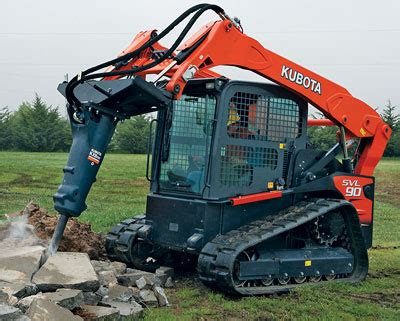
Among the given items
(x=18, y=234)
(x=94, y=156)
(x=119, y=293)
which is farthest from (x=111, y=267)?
(x=18, y=234)

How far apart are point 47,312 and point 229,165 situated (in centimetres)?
323

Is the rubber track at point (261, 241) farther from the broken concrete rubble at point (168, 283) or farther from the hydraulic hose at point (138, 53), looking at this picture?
the hydraulic hose at point (138, 53)

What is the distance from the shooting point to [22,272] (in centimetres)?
613

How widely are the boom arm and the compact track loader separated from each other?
0.02m

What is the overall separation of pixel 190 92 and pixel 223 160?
97cm

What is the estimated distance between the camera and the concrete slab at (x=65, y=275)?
19.4 ft

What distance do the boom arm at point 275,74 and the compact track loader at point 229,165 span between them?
0.7 inches

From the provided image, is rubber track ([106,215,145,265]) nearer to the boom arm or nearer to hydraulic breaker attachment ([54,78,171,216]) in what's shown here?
hydraulic breaker attachment ([54,78,171,216])

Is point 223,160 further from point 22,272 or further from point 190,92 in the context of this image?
point 22,272

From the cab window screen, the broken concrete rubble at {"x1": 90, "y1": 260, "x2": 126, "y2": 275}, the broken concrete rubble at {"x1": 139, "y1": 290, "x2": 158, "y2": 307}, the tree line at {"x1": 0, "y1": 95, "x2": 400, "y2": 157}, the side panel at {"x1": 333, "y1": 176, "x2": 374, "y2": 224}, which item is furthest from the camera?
Answer: the tree line at {"x1": 0, "y1": 95, "x2": 400, "y2": 157}

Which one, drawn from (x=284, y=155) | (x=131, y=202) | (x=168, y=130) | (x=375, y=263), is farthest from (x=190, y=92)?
(x=131, y=202)

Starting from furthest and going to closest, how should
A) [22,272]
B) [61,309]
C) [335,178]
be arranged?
[335,178] < [22,272] < [61,309]

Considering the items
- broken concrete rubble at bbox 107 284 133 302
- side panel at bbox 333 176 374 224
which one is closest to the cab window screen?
side panel at bbox 333 176 374 224

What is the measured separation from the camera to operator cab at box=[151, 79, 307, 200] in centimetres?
735
